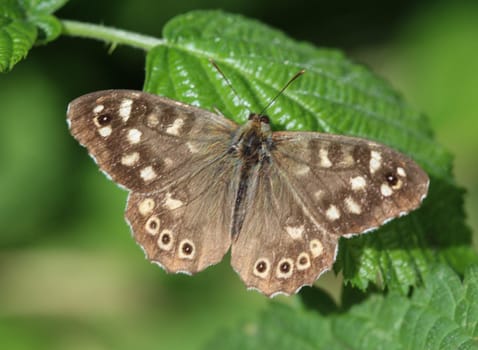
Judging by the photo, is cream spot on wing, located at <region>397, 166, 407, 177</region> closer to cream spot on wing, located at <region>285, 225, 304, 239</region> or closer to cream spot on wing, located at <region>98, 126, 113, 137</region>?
cream spot on wing, located at <region>285, 225, 304, 239</region>

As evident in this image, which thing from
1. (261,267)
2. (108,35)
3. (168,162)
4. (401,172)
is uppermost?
(108,35)

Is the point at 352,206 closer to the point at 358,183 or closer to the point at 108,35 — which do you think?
the point at 358,183

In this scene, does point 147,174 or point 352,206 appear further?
point 147,174

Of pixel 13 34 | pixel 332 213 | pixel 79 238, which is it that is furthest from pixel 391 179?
pixel 79 238

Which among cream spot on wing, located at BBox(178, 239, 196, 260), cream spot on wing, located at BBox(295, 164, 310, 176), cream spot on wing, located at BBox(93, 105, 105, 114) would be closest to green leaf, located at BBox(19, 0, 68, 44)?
cream spot on wing, located at BBox(93, 105, 105, 114)

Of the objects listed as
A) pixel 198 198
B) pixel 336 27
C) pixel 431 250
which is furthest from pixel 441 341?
pixel 336 27

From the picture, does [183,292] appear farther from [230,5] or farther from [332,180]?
[332,180]

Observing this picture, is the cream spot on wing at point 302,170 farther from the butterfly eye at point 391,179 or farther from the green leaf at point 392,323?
the green leaf at point 392,323
